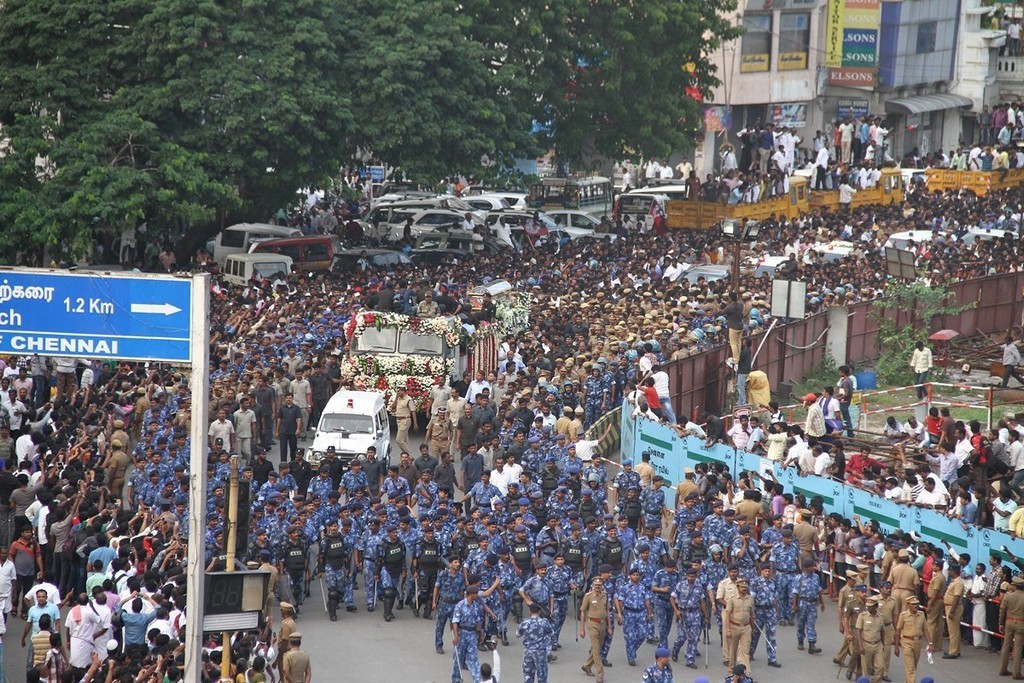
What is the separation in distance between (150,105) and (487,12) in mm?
10796

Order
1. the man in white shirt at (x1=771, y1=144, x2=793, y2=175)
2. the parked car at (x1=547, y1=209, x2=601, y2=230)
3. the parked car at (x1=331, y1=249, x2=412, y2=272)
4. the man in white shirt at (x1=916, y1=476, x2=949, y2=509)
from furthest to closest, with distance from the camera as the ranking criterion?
the man in white shirt at (x1=771, y1=144, x2=793, y2=175), the parked car at (x1=547, y1=209, x2=601, y2=230), the parked car at (x1=331, y1=249, x2=412, y2=272), the man in white shirt at (x1=916, y1=476, x2=949, y2=509)

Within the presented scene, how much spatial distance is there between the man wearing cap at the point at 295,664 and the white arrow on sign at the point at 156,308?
5966 mm

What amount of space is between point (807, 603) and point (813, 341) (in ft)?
46.8

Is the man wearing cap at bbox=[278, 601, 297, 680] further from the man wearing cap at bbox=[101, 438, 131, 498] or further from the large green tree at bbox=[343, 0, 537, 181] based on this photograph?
the large green tree at bbox=[343, 0, 537, 181]

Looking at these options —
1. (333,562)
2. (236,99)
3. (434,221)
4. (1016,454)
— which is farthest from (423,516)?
(434,221)

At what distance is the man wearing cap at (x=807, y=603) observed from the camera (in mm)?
20297

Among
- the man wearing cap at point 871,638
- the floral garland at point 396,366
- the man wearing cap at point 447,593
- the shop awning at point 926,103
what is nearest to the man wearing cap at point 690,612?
the man wearing cap at point 871,638

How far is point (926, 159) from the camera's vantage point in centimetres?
5569

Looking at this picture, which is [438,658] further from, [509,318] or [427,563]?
[509,318]

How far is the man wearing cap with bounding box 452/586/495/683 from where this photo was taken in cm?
1892

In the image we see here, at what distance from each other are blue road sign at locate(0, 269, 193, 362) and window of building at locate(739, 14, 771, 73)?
166 ft

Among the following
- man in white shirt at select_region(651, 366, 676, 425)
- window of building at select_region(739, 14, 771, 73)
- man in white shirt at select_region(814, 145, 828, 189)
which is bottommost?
man in white shirt at select_region(651, 366, 676, 425)

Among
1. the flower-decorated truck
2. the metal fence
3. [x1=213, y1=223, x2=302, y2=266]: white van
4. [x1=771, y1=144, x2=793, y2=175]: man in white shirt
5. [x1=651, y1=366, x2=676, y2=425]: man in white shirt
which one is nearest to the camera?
[x1=651, y1=366, x2=676, y2=425]: man in white shirt

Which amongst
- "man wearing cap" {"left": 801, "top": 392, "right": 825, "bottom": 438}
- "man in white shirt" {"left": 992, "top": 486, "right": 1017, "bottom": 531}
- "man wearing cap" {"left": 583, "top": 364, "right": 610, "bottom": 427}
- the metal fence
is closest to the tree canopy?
the metal fence
